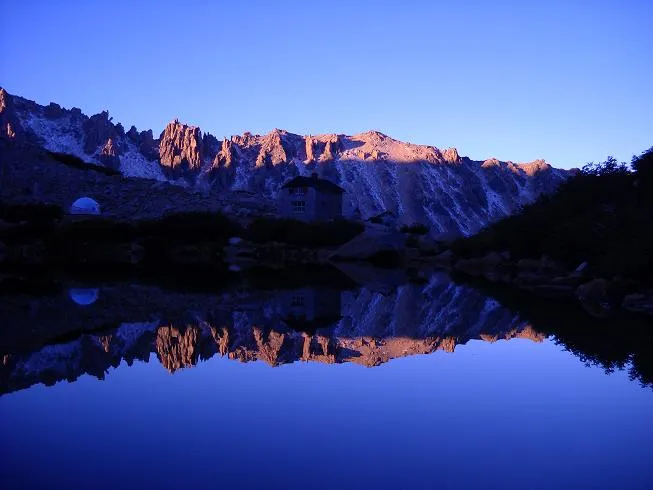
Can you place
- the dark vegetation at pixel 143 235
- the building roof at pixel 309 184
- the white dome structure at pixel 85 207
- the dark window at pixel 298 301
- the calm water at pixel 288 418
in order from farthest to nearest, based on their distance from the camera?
the building roof at pixel 309 184
the white dome structure at pixel 85 207
the dark vegetation at pixel 143 235
the dark window at pixel 298 301
the calm water at pixel 288 418

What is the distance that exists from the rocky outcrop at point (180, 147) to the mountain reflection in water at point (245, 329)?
155345 mm

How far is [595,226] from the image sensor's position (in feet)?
92.9

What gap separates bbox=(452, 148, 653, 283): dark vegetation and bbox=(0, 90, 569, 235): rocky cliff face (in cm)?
11392

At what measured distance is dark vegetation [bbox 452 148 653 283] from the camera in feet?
70.0

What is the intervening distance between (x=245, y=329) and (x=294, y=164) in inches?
6720

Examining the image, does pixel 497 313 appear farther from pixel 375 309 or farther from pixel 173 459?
pixel 173 459

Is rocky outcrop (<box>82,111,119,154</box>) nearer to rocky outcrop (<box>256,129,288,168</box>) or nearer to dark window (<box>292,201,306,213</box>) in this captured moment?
rocky outcrop (<box>256,129,288,168</box>)

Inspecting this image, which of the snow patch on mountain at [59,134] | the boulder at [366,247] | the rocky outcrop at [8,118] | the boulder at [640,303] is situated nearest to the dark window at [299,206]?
the boulder at [366,247]

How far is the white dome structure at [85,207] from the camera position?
181ft

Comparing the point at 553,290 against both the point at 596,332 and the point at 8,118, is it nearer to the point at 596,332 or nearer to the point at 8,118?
the point at 596,332

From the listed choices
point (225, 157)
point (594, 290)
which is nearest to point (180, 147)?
point (225, 157)

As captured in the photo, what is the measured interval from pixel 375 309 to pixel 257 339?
18.8ft

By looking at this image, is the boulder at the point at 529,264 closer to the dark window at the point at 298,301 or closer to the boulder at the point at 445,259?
the boulder at the point at 445,259

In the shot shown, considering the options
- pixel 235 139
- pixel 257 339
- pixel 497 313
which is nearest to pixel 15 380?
pixel 257 339
